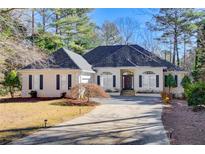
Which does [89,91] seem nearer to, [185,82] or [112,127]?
[112,127]

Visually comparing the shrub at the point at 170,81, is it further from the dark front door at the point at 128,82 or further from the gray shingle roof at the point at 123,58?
the dark front door at the point at 128,82

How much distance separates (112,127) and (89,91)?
4176mm

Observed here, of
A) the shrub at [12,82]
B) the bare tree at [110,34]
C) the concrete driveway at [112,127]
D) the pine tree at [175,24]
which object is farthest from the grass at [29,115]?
the pine tree at [175,24]

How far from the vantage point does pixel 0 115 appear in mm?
13445

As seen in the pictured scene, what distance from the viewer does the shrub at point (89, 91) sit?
14390mm

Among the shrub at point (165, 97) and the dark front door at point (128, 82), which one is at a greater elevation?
the dark front door at point (128, 82)

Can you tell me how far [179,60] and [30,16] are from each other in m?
10.2

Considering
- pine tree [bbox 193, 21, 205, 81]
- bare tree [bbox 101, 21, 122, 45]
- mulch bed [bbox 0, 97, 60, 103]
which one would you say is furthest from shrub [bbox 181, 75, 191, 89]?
mulch bed [bbox 0, 97, 60, 103]

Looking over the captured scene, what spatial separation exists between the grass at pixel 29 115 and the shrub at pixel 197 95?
14.2 ft

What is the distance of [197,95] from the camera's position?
15.6m

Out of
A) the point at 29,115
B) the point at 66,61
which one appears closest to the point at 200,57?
the point at 66,61
